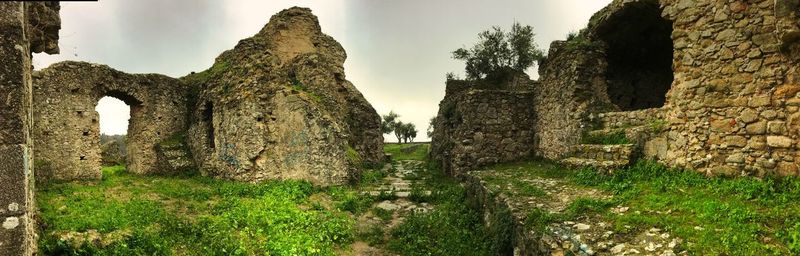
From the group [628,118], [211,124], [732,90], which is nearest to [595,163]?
[628,118]

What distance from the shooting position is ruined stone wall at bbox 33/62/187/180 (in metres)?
13.1

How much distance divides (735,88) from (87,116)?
17176 mm

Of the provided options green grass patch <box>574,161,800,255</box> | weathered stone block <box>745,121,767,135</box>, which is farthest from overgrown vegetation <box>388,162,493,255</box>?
weathered stone block <box>745,121,767,135</box>

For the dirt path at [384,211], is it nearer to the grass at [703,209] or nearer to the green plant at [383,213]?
the green plant at [383,213]

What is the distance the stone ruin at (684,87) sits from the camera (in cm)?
594

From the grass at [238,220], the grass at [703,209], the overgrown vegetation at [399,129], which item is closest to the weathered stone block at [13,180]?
the grass at [238,220]

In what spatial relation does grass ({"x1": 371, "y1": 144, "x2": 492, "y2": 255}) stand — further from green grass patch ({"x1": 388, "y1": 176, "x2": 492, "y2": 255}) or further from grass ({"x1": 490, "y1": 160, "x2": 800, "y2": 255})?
grass ({"x1": 490, "y1": 160, "x2": 800, "y2": 255})

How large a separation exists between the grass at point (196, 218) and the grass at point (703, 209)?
4.45 metres

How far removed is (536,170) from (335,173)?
5.68m

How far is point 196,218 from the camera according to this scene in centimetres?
884

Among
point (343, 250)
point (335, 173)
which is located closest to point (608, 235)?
point (343, 250)

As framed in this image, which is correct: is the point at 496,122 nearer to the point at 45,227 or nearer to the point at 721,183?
the point at 721,183

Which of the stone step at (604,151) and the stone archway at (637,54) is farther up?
the stone archway at (637,54)

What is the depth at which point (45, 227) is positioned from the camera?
718 cm
